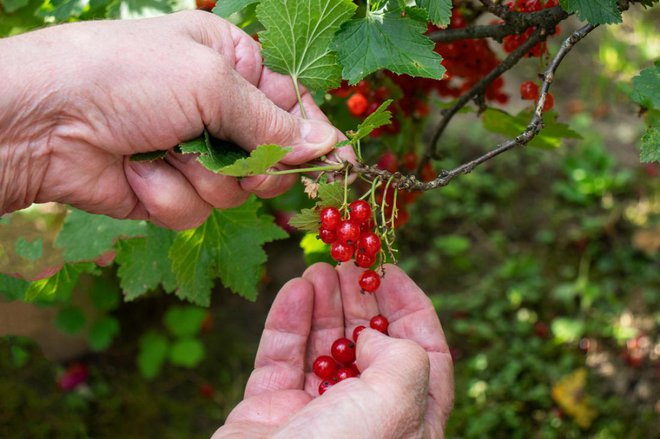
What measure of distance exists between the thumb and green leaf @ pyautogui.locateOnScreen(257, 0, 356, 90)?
0.30 feet

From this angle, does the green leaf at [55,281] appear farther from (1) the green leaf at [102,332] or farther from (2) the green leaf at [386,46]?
(1) the green leaf at [102,332]

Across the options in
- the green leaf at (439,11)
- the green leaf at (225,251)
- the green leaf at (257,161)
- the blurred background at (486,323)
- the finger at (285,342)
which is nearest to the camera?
the green leaf at (257,161)

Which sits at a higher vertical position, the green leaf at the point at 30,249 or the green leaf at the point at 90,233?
the green leaf at the point at 90,233

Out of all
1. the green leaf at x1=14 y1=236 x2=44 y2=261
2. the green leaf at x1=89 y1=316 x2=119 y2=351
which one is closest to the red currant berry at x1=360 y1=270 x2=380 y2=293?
the green leaf at x1=14 y1=236 x2=44 y2=261

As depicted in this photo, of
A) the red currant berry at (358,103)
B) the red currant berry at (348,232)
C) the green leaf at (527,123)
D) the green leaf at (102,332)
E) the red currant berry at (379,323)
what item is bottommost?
the green leaf at (102,332)

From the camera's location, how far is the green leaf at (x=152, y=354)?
328 cm

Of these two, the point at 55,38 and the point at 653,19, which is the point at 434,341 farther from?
the point at 653,19

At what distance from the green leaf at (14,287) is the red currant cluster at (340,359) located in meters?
0.83

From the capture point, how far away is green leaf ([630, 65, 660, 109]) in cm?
130

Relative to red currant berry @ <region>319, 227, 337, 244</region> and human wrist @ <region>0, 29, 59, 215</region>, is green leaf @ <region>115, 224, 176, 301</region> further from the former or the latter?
red currant berry @ <region>319, 227, 337, 244</region>

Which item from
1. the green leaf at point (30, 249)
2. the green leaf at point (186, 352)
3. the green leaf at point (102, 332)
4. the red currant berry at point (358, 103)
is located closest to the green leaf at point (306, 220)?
the red currant berry at point (358, 103)

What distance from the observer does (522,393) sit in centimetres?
304

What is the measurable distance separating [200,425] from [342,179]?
2284 millimetres

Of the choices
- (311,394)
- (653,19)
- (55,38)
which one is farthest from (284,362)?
(653,19)
